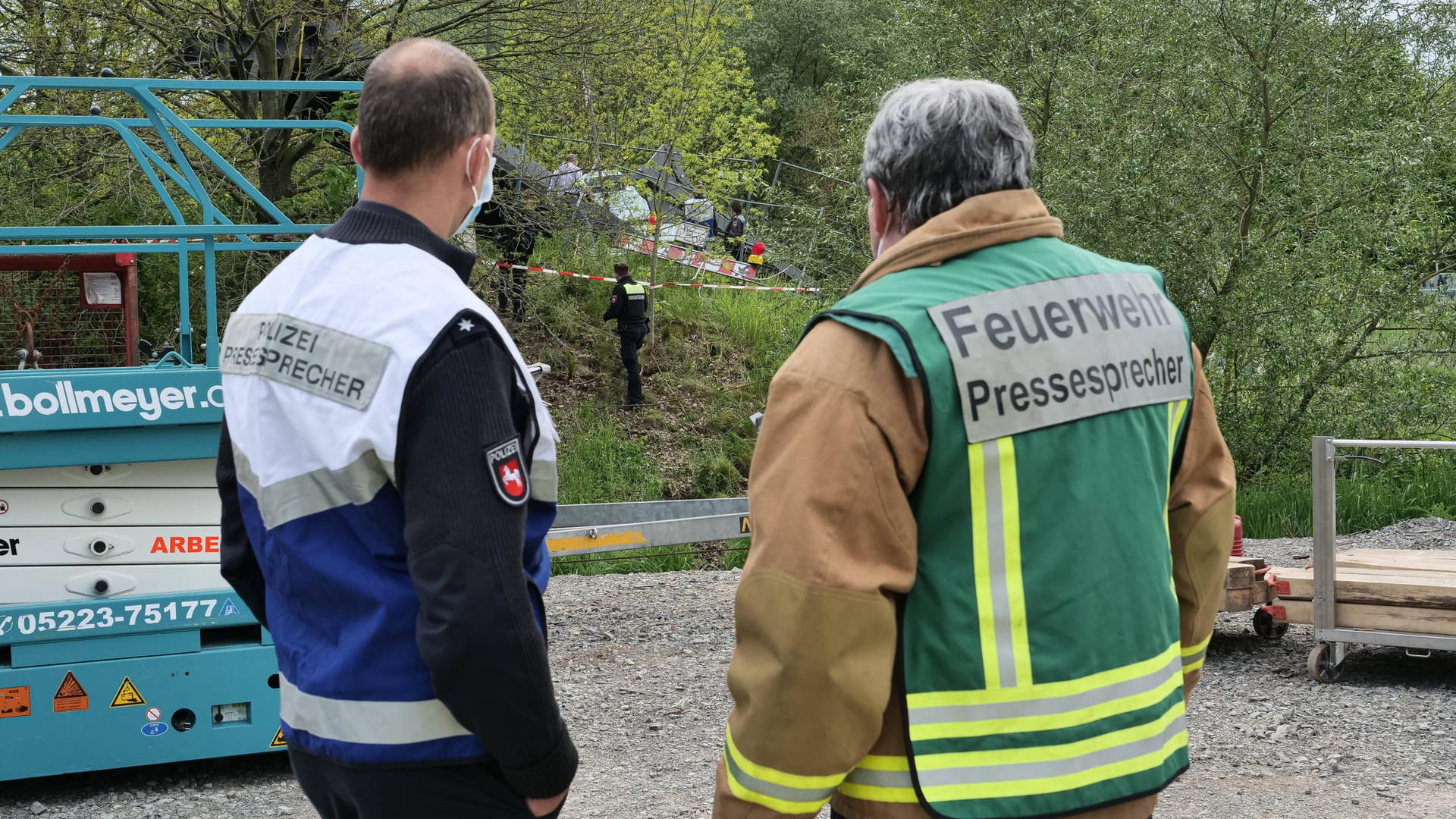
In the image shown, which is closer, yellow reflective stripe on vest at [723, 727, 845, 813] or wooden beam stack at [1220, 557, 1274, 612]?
yellow reflective stripe on vest at [723, 727, 845, 813]

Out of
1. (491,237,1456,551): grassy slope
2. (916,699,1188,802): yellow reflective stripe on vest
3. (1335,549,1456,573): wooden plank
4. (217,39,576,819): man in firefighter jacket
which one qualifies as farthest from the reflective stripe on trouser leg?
(491,237,1456,551): grassy slope

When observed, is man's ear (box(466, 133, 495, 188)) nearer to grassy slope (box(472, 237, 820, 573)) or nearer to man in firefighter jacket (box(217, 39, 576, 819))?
man in firefighter jacket (box(217, 39, 576, 819))

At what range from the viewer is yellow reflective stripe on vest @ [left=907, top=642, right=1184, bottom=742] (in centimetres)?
184

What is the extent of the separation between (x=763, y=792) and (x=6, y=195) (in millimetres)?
11669

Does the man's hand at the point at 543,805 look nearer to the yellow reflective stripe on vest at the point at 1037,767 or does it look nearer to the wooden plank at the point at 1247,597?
the yellow reflective stripe on vest at the point at 1037,767

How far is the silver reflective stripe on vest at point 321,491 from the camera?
73.4 inches

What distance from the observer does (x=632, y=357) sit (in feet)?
56.5

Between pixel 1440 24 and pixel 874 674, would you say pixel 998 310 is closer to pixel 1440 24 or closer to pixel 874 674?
pixel 874 674

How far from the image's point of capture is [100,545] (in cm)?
466

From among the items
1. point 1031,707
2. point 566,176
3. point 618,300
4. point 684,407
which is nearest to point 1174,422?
point 1031,707

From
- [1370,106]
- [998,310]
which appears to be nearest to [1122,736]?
[998,310]

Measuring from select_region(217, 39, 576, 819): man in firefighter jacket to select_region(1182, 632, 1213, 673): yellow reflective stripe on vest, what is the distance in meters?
1.20

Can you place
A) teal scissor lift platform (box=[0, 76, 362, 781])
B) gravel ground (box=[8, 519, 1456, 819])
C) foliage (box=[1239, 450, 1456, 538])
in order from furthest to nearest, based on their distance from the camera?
foliage (box=[1239, 450, 1456, 538]) → gravel ground (box=[8, 519, 1456, 819]) → teal scissor lift platform (box=[0, 76, 362, 781])

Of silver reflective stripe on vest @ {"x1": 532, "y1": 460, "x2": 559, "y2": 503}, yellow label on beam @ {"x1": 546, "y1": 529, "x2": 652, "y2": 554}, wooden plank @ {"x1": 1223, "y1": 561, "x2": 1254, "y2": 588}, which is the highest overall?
silver reflective stripe on vest @ {"x1": 532, "y1": 460, "x2": 559, "y2": 503}
